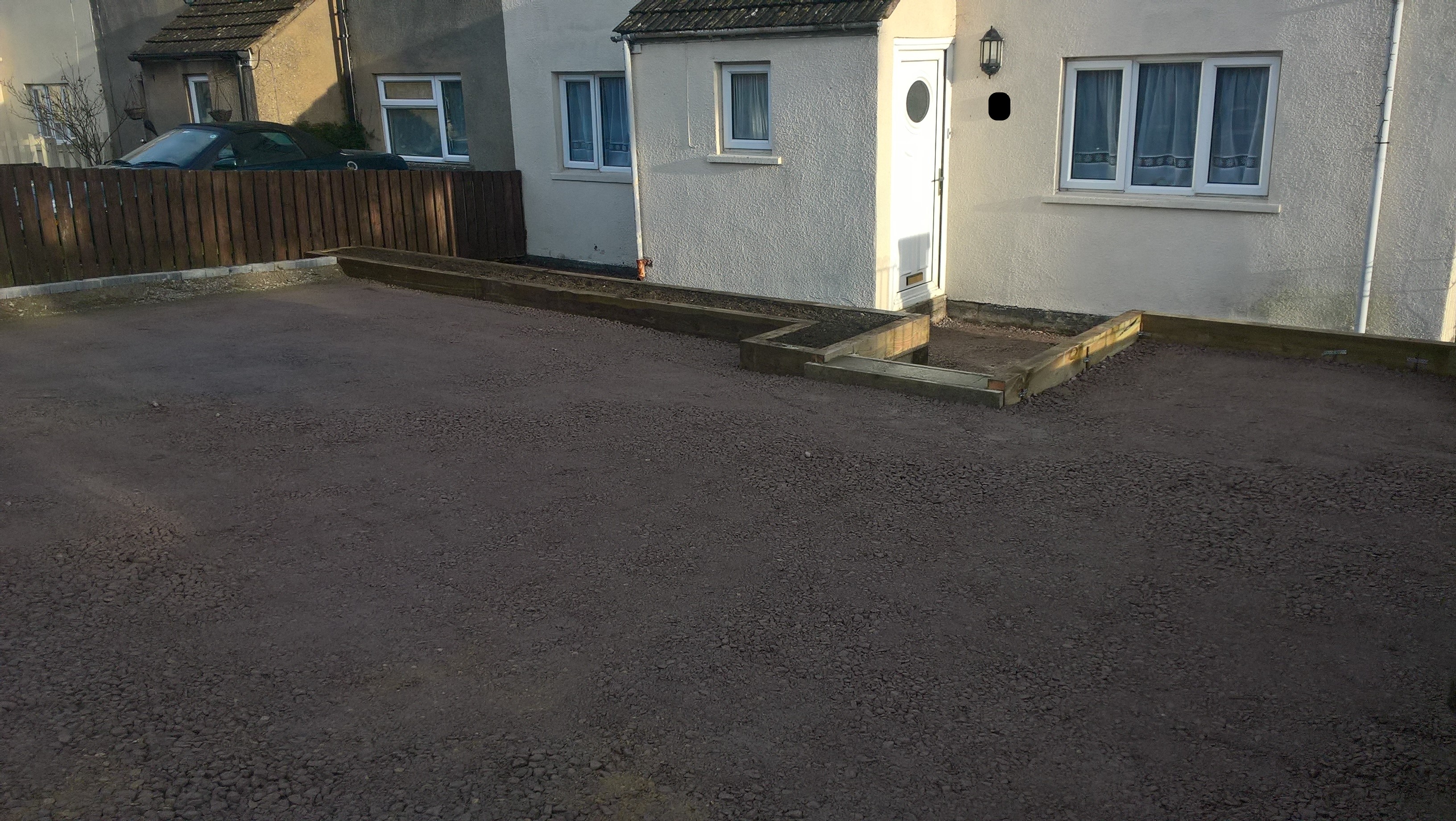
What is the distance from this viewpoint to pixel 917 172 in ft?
37.9

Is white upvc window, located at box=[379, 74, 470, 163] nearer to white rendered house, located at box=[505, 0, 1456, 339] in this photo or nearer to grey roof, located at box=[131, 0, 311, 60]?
grey roof, located at box=[131, 0, 311, 60]

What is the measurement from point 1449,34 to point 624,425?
23.9ft

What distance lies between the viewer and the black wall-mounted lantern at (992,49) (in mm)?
Answer: 11227

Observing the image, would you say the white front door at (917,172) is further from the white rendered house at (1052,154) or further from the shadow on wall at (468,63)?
the shadow on wall at (468,63)

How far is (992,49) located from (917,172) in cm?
139

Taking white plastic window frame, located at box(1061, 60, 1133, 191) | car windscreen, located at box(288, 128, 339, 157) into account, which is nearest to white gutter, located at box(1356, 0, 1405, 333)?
white plastic window frame, located at box(1061, 60, 1133, 191)

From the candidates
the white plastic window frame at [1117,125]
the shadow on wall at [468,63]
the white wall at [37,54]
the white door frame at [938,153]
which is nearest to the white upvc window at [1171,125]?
the white plastic window frame at [1117,125]

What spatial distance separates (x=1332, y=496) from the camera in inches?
257

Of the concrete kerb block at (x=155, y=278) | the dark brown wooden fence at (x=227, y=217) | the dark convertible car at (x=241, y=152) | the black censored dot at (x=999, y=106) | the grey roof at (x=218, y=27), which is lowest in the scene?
the concrete kerb block at (x=155, y=278)

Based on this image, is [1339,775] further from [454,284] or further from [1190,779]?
[454,284]

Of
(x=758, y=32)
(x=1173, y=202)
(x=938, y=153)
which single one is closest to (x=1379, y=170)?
(x=1173, y=202)

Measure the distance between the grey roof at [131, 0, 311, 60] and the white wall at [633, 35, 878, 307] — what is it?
323 inches

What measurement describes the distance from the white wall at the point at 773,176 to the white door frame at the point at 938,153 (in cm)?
37

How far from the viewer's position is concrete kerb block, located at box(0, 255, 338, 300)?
11.8 meters
